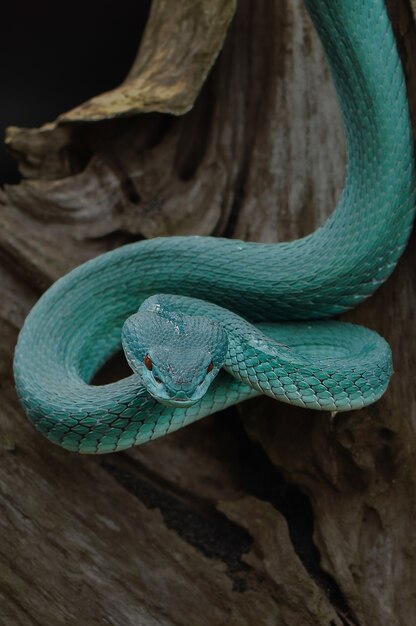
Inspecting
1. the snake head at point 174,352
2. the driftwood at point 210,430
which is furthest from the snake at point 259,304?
the driftwood at point 210,430

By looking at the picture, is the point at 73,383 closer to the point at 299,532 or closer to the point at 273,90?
the point at 299,532

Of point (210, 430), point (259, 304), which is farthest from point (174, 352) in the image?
point (210, 430)

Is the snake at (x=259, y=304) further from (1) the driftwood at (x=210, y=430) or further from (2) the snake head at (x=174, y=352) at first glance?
(1) the driftwood at (x=210, y=430)

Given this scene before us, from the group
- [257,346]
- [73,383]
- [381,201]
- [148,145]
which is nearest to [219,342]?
[257,346]

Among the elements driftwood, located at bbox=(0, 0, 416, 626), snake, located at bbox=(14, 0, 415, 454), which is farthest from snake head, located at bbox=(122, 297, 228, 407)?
driftwood, located at bbox=(0, 0, 416, 626)

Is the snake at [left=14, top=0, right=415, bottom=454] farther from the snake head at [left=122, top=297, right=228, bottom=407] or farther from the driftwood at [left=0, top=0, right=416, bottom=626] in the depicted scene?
the driftwood at [left=0, top=0, right=416, bottom=626]

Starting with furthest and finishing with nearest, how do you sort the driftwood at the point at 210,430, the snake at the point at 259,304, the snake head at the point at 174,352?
the driftwood at the point at 210,430, the snake at the point at 259,304, the snake head at the point at 174,352
